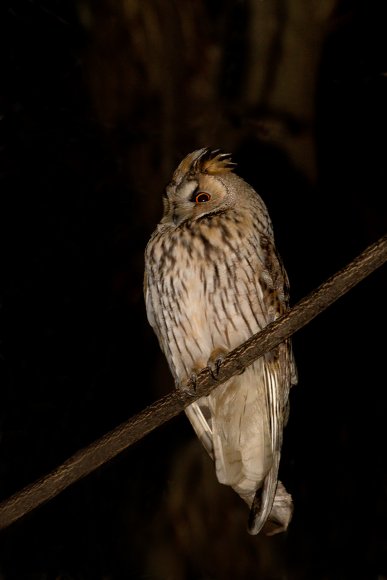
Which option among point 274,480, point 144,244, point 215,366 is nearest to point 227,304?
point 215,366

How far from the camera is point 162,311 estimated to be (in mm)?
2295

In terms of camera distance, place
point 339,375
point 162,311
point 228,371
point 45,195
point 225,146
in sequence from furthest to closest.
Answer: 1. point 339,375
2. point 225,146
3. point 45,195
4. point 162,311
5. point 228,371

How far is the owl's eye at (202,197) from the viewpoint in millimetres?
2256

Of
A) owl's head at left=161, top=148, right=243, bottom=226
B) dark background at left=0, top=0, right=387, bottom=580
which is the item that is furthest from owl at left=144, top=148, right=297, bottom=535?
dark background at left=0, top=0, right=387, bottom=580

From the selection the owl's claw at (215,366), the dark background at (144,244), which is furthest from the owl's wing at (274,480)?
the dark background at (144,244)

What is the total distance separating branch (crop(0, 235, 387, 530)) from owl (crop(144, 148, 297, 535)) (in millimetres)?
421

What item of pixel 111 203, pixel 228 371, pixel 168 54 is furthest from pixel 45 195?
pixel 228 371

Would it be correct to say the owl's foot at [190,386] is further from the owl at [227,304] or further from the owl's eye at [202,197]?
the owl's eye at [202,197]

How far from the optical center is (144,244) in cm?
363

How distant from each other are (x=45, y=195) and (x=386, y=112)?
68.0 inches

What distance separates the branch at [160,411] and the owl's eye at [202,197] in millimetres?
651

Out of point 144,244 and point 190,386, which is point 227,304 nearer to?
point 190,386

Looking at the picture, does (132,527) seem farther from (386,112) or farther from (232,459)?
(386,112)

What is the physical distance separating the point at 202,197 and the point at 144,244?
139 cm
